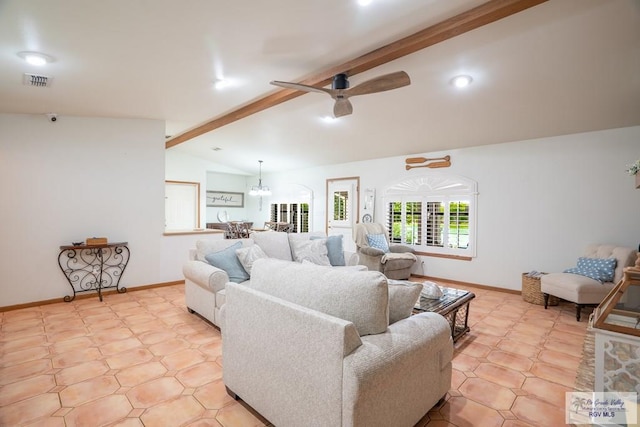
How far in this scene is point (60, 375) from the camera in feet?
7.91

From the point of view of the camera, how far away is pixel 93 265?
4.52m

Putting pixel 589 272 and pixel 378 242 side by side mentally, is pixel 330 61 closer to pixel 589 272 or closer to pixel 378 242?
pixel 378 242

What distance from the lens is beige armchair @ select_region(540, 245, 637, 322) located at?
3.62m

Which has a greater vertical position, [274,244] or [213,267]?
[274,244]

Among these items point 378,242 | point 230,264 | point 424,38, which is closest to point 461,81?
point 424,38

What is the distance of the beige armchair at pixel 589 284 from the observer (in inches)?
142

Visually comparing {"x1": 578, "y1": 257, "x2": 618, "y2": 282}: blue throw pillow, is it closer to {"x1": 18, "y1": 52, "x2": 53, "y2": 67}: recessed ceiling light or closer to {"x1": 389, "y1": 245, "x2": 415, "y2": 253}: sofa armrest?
{"x1": 389, "y1": 245, "x2": 415, "y2": 253}: sofa armrest

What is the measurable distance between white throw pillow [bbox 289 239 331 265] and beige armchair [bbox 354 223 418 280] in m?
→ 1.37

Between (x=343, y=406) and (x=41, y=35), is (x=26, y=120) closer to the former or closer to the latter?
(x=41, y=35)

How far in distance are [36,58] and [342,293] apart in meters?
3.07

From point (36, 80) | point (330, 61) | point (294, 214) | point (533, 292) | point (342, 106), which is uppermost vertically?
point (330, 61)

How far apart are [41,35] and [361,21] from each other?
2.34 metres

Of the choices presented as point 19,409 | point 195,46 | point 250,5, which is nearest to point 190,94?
point 195,46

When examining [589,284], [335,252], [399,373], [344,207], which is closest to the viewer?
[399,373]
